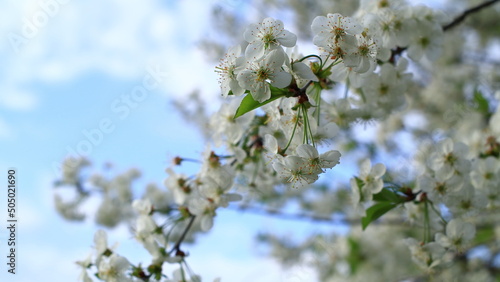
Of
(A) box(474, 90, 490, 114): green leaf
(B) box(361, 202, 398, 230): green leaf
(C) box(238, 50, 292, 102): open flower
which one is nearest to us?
(C) box(238, 50, 292, 102): open flower

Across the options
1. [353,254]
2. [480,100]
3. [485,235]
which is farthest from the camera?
[353,254]

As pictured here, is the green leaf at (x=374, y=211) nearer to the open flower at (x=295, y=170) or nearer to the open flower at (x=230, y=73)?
the open flower at (x=295, y=170)

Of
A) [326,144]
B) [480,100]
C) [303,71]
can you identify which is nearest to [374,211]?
[326,144]

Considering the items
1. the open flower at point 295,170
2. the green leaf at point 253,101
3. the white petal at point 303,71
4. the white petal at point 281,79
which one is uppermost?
the white petal at point 303,71

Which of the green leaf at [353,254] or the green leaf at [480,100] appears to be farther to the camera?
the green leaf at [353,254]

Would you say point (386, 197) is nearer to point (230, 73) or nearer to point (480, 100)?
point (230, 73)

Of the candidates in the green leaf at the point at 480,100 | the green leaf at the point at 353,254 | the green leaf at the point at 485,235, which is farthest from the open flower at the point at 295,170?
the green leaf at the point at 353,254

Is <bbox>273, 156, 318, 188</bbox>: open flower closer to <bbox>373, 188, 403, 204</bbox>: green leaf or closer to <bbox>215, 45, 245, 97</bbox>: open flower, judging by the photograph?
<bbox>215, 45, 245, 97</bbox>: open flower

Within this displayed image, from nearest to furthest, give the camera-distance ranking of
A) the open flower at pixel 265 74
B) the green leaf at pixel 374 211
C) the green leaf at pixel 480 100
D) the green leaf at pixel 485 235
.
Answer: the open flower at pixel 265 74 < the green leaf at pixel 374 211 < the green leaf at pixel 480 100 < the green leaf at pixel 485 235

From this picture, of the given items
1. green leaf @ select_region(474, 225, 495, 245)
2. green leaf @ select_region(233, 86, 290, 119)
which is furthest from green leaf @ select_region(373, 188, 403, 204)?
green leaf @ select_region(474, 225, 495, 245)

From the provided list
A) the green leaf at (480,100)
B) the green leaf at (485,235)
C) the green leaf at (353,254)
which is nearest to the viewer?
the green leaf at (480,100)

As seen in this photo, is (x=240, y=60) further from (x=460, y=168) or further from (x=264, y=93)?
(x=460, y=168)

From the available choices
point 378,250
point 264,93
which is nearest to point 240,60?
point 264,93
